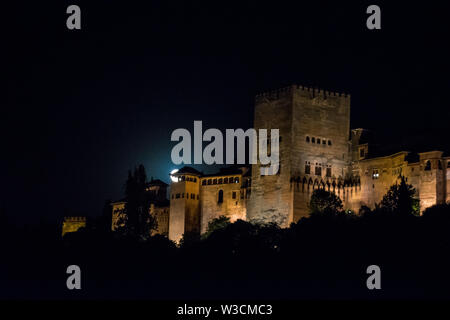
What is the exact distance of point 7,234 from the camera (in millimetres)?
157125

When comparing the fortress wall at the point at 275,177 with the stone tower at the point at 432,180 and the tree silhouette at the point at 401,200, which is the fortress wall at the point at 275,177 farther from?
the stone tower at the point at 432,180

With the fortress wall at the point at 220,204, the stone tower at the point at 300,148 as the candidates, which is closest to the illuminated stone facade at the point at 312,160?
the stone tower at the point at 300,148

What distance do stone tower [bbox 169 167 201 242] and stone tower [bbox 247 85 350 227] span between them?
808 cm

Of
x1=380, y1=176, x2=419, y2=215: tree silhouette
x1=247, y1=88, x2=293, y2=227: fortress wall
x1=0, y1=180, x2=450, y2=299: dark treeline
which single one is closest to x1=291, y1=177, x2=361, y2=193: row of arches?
x1=247, y1=88, x2=293, y2=227: fortress wall

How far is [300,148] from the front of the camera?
442ft

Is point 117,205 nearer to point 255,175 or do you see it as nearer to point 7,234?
point 7,234

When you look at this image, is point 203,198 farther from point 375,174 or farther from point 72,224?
point 72,224

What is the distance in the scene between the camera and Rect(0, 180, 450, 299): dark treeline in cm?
11494

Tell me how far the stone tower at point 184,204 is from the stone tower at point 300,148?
26.5ft

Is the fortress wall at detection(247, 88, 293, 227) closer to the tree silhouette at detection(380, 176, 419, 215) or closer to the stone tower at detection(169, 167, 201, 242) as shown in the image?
the stone tower at detection(169, 167, 201, 242)

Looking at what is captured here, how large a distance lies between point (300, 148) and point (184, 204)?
15.7 meters

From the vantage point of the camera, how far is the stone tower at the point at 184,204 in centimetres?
14425
